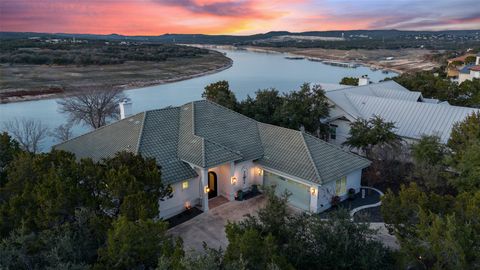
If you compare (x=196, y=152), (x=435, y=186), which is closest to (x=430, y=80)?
(x=435, y=186)

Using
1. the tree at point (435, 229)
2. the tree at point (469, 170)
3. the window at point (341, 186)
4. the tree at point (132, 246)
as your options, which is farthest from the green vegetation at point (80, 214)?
the tree at point (469, 170)

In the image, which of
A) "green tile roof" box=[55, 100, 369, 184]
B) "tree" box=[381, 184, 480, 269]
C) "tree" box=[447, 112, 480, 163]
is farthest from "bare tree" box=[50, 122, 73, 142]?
"tree" box=[447, 112, 480, 163]

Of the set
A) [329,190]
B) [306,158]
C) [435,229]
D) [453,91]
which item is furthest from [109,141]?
[453,91]

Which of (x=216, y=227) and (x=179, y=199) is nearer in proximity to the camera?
(x=216, y=227)

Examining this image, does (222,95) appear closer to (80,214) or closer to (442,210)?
(80,214)

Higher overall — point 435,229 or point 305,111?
point 305,111

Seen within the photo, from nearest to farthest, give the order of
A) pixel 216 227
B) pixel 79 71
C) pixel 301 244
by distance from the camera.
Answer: pixel 301 244, pixel 216 227, pixel 79 71

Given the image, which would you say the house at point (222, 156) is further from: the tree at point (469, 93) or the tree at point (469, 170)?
the tree at point (469, 93)
